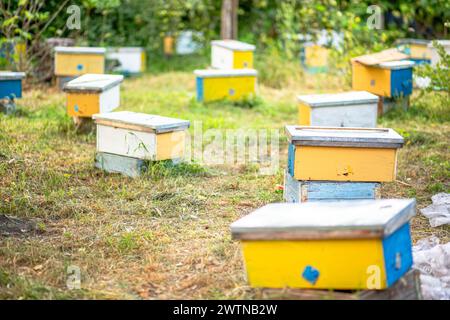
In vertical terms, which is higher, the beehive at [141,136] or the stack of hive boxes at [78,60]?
the stack of hive boxes at [78,60]

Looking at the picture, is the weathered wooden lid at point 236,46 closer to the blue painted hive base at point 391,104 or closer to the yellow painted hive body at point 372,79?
the yellow painted hive body at point 372,79

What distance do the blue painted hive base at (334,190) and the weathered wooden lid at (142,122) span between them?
1.20 meters

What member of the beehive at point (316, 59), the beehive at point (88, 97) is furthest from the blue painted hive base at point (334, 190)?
the beehive at point (316, 59)

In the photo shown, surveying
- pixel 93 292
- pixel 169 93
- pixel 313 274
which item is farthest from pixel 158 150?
pixel 169 93

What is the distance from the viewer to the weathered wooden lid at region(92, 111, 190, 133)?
5.15m

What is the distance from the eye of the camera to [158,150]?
5238mm

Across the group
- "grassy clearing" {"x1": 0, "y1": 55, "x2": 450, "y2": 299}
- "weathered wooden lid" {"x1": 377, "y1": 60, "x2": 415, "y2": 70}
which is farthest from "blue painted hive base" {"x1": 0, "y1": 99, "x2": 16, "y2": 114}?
"weathered wooden lid" {"x1": 377, "y1": 60, "x2": 415, "y2": 70}

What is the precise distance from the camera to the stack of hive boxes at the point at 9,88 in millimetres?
7180

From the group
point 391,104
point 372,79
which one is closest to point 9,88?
point 372,79

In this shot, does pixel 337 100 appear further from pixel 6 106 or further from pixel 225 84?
pixel 6 106
